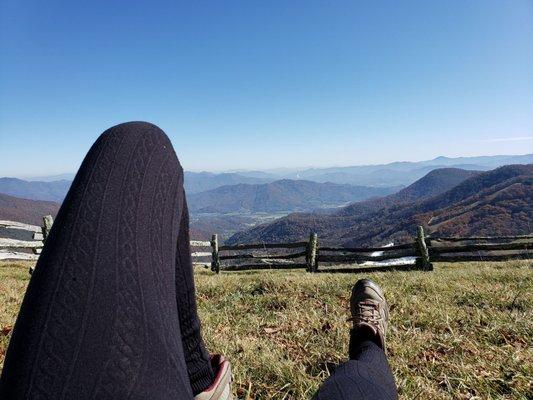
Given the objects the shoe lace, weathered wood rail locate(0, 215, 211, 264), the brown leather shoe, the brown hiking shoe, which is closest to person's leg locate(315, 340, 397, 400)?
the brown leather shoe

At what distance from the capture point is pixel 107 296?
0.80m

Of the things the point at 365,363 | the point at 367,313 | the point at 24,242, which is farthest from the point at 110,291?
the point at 24,242

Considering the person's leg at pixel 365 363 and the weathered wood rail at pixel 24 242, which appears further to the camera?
the weathered wood rail at pixel 24 242

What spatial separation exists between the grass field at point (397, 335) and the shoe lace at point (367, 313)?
42 centimetres

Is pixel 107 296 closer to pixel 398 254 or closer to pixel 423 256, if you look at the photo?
pixel 423 256

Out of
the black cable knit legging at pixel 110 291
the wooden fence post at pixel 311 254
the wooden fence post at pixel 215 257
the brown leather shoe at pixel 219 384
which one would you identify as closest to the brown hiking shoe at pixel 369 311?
the brown leather shoe at pixel 219 384

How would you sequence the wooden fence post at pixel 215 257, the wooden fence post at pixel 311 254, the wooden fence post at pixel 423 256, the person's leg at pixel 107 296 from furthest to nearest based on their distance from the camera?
1. the wooden fence post at pixel 215 257
2. the wooden fence post at pixel 311 254
3. the wooden fence post at pixel 423 256
4. the person's leg at pixel 107 296

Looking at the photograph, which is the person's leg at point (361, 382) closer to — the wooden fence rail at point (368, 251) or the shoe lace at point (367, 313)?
the shoe lace at point (367, 313)

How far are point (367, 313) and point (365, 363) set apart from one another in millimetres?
892

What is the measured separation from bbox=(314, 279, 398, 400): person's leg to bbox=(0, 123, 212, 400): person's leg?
0.72 meters

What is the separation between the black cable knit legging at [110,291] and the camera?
0.72 metres

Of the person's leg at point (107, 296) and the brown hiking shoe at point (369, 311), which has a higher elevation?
the person's leg at point (107, 296)

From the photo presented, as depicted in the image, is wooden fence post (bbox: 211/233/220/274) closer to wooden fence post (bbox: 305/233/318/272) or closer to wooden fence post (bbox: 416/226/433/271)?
wooden fence post (bbox: 305/233/318/272)

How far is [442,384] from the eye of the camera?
243 cm
